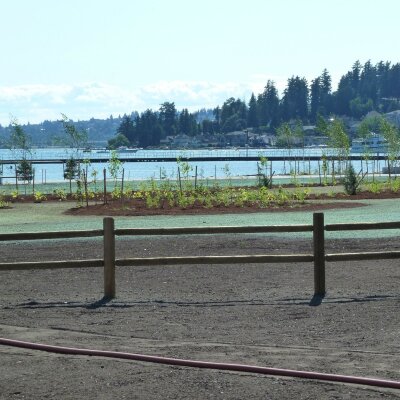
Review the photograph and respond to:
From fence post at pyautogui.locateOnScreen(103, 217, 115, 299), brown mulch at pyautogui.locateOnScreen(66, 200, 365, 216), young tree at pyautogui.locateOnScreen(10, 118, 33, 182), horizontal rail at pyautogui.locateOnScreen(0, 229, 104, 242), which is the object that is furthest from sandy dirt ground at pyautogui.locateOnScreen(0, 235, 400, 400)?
young tree at pyautogui.locateOnScreen(10, 118, 33, 182)

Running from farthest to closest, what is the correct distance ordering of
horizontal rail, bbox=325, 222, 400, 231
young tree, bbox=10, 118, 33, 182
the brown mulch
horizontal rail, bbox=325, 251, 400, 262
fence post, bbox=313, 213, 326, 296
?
young tree, bbox=10, 118, 33, 182, the brown mulch, horizontal rail, bbox=325, 222, 400, 231, horizontal rail, bbox=325, 251, 400, 262, fence post, bbox=313, 213, 326, 296

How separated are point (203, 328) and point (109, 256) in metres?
2.62

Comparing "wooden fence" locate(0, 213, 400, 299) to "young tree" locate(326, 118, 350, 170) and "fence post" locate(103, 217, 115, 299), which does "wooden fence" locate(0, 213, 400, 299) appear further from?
"young tree" locate(326, 118, 350, 170)

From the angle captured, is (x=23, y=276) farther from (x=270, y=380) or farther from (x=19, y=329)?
(x=270, y=380)

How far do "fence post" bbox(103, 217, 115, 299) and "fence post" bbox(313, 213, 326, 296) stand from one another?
2752 mm

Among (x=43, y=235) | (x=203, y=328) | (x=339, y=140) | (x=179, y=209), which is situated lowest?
(x=203, y=328)

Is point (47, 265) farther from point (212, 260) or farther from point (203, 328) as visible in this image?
point (203, 328)

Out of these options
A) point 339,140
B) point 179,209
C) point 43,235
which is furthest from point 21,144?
point 43,235

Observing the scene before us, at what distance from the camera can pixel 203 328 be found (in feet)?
37.1

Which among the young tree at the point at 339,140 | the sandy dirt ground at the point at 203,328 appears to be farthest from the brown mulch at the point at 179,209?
the young tree at the point at 339,140

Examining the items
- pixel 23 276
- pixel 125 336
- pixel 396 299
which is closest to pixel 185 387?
pixel 125 336

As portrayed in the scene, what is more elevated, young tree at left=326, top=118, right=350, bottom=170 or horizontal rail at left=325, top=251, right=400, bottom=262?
young tree at left=326, top=118, right=350, bottom=170

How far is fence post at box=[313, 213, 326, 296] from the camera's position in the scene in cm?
1348

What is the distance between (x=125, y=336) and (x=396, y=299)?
423 centimetres
